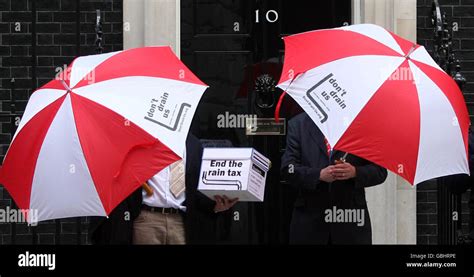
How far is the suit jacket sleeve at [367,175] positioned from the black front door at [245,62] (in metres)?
2.28

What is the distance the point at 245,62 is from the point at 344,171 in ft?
8.75

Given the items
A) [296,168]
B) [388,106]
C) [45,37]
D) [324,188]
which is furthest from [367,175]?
[45,37]

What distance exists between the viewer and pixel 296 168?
7207mm

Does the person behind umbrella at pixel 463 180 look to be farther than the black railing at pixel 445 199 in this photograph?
No

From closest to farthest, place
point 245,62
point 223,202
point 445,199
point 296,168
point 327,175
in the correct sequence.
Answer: point 223,202 → point 327,175 → point 296,168 → point 445,199 → point 245,62

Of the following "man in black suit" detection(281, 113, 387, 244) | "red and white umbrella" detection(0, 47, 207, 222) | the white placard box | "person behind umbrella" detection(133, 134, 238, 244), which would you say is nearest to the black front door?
"man in black suit" detection(281, 113, 387, 244)

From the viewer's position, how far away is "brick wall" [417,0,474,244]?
9461 millimetres

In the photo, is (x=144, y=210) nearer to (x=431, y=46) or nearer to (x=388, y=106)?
(x=388, y=106)

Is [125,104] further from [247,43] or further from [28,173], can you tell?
[247,43]

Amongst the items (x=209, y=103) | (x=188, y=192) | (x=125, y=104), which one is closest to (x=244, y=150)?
(x=188, y=192)

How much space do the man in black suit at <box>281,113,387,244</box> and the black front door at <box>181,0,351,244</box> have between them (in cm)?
208

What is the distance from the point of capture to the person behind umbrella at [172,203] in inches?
274

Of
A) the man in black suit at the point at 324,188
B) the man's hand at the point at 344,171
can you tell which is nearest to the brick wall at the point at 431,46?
the man in black suit at the point at 324,188

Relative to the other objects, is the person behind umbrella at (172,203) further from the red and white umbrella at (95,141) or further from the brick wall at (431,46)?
the brick wall at (431,46)
